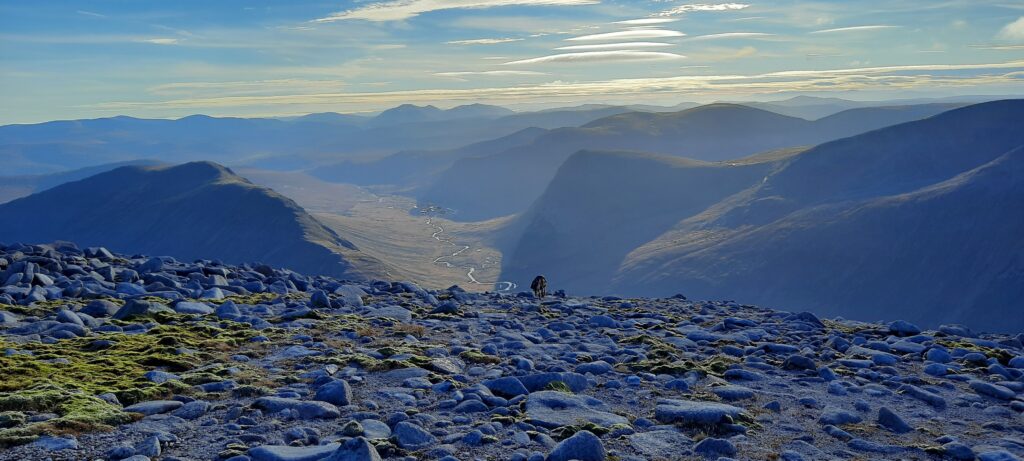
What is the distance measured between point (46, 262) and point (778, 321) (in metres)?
25.5

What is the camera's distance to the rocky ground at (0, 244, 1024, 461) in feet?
35.9

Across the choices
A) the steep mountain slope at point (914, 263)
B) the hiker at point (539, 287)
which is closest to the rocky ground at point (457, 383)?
the hiker at point (539, 287)

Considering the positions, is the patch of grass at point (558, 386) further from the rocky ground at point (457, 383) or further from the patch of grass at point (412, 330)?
the patch of grass at point (412, 330)

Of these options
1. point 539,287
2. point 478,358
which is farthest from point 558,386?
point 539,287

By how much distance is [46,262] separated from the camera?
26938 millimetres

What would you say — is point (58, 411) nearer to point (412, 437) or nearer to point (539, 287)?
point (412, 437)

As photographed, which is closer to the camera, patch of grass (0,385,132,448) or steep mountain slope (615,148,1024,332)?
patch of grass (0,385,132,448)

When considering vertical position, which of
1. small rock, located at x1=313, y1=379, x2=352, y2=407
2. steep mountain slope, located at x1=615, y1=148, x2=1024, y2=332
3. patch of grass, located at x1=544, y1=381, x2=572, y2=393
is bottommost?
steep mountain slope, located at x1=615, y1=148, x2=1024, y2=332

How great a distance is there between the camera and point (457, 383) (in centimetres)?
1430

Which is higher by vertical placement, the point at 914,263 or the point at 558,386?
the point at 558,386

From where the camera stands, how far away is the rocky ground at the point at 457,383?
1095 centimetres

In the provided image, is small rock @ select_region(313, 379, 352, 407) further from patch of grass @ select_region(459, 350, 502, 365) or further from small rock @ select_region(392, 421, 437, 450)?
patch of grass @ select_region(459, 350, 502, 365)

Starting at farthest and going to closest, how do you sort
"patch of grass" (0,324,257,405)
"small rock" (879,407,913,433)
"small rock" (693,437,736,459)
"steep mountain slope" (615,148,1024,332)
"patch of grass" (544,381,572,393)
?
1. "steep mountain slope" (615,148,1024,332)
2. "patch of grass" (544,381,572,393)
3. "small rock" (879,407,913,433)
4. "patch of grass" (0,324,257,405)
5. "small rock" (693,437,736,459)

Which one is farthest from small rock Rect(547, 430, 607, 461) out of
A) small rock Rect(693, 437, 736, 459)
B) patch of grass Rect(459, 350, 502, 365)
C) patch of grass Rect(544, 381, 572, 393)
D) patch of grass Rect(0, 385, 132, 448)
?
patch of grass Rect(0, 385, 132, 448)
